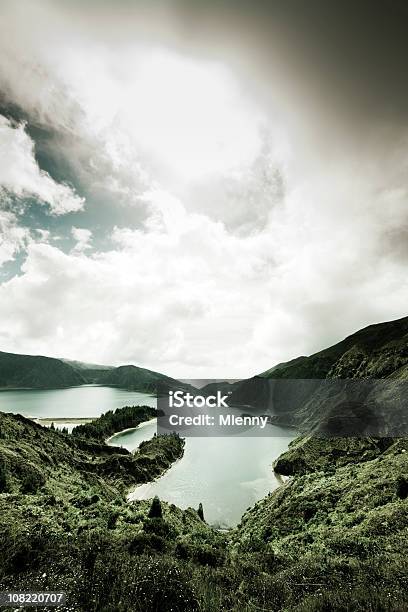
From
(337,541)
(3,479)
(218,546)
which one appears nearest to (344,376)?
(218,546)

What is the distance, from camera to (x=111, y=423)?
13250cm

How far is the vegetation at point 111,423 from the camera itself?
370 feet

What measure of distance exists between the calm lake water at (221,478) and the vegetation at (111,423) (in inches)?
424

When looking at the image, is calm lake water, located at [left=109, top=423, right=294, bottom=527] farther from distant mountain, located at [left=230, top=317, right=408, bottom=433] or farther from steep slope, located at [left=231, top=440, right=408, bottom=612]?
distant mountain, located at [left=230, top=317, right=408, bottom=433]

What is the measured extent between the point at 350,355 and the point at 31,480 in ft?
394

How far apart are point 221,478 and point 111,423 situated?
8200cm

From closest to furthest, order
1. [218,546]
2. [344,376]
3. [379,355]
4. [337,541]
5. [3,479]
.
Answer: [337,541] < [218,546] < [3,479] < [379,355] < [344,376]

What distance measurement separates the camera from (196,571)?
13977 mm

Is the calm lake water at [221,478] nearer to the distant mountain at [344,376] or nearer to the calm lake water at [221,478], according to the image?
the calm lake water at [221,478]

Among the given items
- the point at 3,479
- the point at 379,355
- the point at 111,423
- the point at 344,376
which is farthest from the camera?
the point at 111,423

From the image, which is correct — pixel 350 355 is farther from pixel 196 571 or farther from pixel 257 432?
pixel 196 571

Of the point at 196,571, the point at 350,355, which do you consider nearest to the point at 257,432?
the point at 350,355

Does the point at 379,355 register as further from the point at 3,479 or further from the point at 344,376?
the point at 3,479

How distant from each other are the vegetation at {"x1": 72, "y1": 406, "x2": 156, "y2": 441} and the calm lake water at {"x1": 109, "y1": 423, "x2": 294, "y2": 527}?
1077cm
